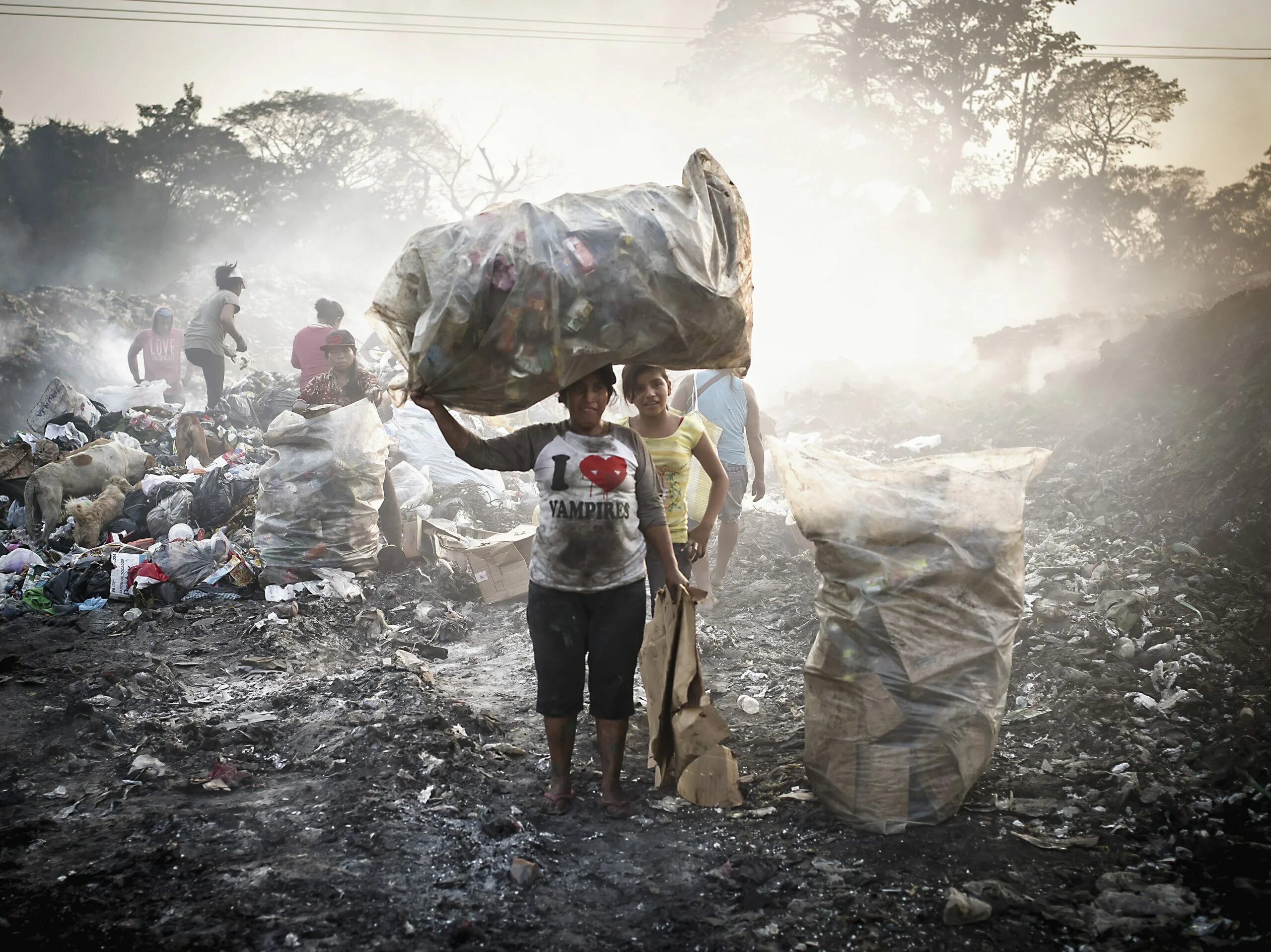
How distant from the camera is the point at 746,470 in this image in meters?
5.13

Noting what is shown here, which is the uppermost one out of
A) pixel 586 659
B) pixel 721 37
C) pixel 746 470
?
pixel 721 37

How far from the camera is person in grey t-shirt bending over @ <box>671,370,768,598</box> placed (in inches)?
201

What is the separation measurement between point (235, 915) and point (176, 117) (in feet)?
80.3

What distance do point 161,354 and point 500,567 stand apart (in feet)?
23.6

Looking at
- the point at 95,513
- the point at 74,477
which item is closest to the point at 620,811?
the point at 95,513

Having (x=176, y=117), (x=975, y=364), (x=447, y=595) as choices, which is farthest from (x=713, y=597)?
(x=176, y=117)

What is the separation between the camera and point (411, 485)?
7094 millimetres

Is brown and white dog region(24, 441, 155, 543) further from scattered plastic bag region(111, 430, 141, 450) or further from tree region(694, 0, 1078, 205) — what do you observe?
tree region(694, 0, 1078, 205)

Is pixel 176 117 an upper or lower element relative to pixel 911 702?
upper

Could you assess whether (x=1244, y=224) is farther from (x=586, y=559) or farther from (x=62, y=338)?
(x=62, y=338)

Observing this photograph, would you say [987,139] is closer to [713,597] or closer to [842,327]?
[842,327]

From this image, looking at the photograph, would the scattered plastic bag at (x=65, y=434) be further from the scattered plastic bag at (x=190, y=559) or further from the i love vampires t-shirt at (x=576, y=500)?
the i love vampires t-shirt at (x=576, y=500)

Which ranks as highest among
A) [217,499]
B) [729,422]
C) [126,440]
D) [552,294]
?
[552,294]

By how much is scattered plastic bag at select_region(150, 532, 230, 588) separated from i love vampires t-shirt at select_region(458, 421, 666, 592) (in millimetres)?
3627
